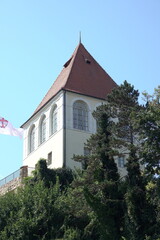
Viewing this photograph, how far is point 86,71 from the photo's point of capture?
40.2 m

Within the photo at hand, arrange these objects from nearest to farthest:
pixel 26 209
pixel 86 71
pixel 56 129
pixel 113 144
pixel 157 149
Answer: pixel 157 149, pixel 113 144, pixel 26 209, pixel 56 129, pixel 86 71

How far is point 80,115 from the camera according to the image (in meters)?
36.6

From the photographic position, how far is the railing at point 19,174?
3612cm

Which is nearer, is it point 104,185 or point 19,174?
point 104,185

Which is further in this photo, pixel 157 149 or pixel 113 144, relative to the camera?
pixel 113 144

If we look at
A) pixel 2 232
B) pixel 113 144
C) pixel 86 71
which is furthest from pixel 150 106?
pixel 86 71

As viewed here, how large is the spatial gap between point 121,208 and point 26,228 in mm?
5104

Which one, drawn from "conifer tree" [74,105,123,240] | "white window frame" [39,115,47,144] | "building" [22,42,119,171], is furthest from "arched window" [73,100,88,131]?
"conifer tree" [74,105,123,240]

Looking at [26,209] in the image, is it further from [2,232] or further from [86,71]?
[86,71]

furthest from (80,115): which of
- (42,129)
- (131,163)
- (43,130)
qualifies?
(131,163)

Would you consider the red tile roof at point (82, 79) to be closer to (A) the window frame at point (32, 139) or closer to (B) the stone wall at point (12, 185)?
(A) the window frame at point (32, 139)

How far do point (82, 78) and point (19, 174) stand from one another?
8.25 meters

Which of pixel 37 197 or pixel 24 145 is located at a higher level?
pixel 24 145

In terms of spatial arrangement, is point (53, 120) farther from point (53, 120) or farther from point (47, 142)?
point (47, 142)
